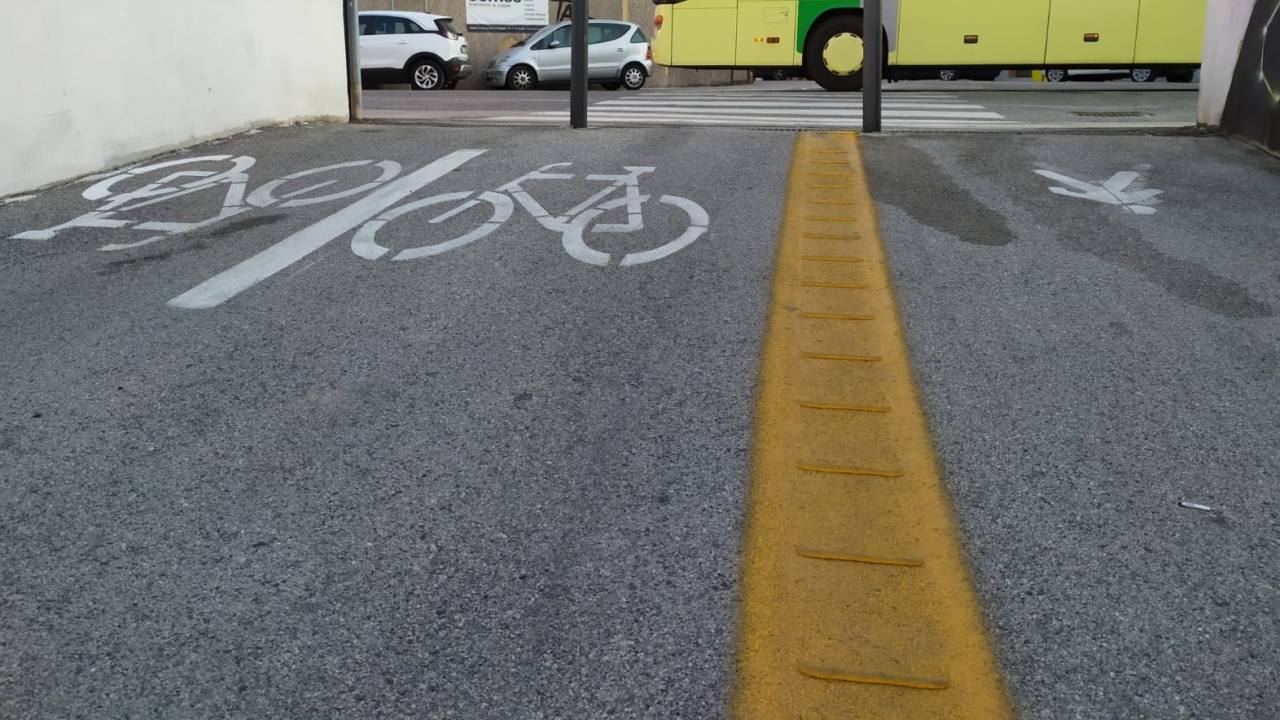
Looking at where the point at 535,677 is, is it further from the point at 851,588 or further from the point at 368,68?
the point at 368,68

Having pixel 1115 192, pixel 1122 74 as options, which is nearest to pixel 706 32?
pixel 1122 74

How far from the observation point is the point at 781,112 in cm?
1296

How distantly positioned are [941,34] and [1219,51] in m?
7.01

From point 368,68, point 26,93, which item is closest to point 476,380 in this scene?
point 26,93

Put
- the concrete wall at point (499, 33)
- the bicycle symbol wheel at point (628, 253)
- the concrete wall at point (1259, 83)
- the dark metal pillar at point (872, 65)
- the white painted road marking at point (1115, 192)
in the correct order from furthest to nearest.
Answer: the concrete wall at point (499, 33) < the dark metal pillar at point (872, 65) < the concrete wall at point (1259, 83) < the white painted road marking at point (1115, 192) < the bicycle symbol wheel at point (628, 253)

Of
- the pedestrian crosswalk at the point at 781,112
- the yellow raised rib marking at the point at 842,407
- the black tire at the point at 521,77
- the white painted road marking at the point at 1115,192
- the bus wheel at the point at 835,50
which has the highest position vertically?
the bus wheel at the point at 835,50

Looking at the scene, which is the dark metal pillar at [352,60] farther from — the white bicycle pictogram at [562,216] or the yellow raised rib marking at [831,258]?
the yellow raised rib marking at [831,258]

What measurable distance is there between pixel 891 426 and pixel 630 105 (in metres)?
12.0

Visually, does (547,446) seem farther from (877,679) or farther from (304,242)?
(304,242)

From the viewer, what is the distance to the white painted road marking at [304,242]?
4816 millimetres

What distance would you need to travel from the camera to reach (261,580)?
8.85 feet

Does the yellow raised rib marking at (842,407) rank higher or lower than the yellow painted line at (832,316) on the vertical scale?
lower

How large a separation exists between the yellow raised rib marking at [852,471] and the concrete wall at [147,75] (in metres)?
5.53

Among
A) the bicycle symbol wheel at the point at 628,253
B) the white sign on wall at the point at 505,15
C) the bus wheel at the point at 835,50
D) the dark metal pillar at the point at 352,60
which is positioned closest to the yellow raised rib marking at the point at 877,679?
the bicycle symbol wheel at the point at 628,253
